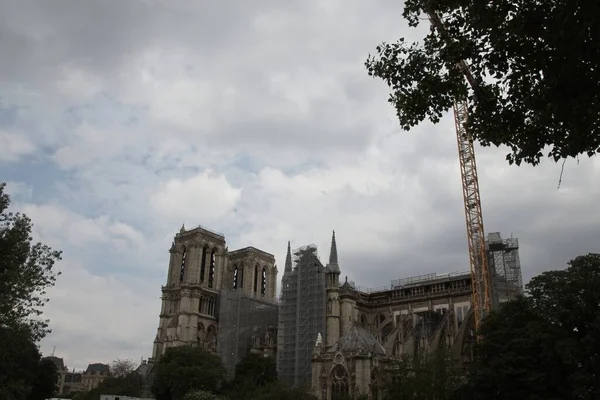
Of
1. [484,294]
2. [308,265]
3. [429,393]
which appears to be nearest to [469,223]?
[484,294]

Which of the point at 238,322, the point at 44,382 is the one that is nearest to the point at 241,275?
the point at 238,322

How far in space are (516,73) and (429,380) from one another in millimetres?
29698

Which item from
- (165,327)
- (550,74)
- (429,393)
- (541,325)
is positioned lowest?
(429,393)

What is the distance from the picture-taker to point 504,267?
6738cm

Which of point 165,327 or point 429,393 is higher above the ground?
point 165,327

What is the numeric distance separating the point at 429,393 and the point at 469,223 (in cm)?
2741

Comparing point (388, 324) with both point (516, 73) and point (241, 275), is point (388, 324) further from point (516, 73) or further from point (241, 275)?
point (516, 73)

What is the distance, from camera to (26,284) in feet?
99.0

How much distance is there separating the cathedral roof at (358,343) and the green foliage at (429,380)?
1164 cm

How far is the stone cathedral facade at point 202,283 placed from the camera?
83750 millimetres

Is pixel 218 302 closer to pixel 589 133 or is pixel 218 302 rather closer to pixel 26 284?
pixel 26 284

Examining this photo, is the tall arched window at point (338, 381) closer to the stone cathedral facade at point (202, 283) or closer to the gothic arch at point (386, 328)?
the gothic arch at point (386, 328)

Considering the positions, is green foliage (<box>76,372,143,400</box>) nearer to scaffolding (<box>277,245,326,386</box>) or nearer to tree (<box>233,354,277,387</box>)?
tree (<box>233,354,277,387</box>)

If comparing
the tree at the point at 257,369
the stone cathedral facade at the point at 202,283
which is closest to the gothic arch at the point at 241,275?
the stone cathedral facade at the point at 202,283
